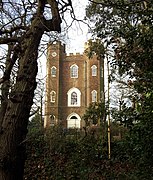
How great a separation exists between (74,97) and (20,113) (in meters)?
39.0

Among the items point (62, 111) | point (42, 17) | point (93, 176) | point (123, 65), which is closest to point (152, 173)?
point (123, 65)

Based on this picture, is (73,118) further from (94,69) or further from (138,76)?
(138,76)

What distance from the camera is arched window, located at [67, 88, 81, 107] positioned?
143 feet

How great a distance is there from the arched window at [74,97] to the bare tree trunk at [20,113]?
38.4 metres

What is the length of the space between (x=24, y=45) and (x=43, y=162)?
11.3 m

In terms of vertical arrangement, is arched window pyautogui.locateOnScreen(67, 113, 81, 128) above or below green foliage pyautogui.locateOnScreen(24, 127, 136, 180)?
above

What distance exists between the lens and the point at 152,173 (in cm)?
618

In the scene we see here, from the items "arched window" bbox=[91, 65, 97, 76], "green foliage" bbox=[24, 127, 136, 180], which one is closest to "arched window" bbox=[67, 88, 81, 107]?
"arched window" bbox=[91, 65, 97, 76]

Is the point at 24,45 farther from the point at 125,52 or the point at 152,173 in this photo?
the point at 152,173

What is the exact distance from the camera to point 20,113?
4816 millimetres

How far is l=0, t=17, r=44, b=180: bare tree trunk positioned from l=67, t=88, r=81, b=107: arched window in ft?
126

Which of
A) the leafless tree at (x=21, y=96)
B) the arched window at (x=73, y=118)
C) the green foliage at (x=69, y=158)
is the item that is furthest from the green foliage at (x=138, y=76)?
the arched window at (x=73, y=118)

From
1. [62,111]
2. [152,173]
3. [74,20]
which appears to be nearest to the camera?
[74,20]

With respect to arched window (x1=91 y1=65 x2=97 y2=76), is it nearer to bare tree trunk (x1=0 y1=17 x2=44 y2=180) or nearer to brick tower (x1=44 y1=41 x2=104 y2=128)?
brick tower (x1=44 y1=41 x2=104 y2=128)
